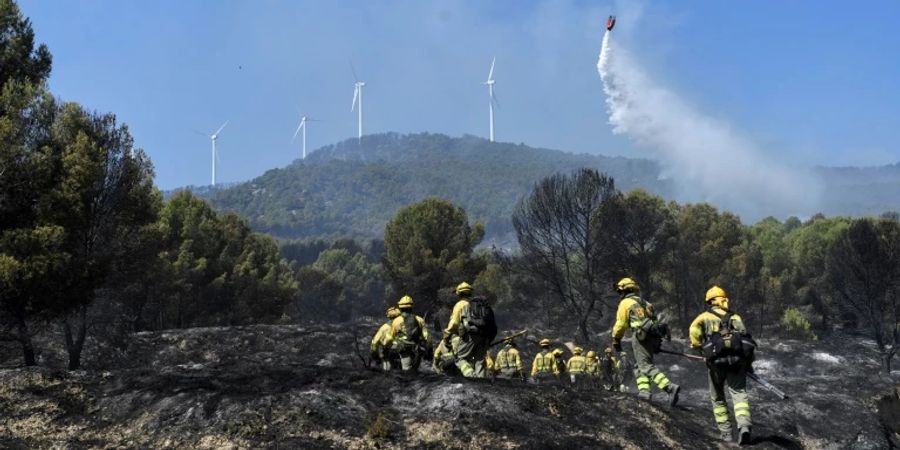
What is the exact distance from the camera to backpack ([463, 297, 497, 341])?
1310cm

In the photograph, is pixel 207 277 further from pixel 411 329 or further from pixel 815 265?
pixel 815 265

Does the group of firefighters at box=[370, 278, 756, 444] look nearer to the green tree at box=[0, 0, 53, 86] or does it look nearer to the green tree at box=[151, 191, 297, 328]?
the green tree at box=[0, 0, 53, 86]

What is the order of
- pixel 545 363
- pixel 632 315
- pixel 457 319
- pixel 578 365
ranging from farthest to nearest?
1. pixel 578 365
2. pixel 545 363
3. pixel 457 319
4. pixel 632 315

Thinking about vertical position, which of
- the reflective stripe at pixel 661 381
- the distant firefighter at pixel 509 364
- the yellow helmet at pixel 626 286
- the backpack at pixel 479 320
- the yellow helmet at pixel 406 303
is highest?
the yellow helmet at pixel 626 286

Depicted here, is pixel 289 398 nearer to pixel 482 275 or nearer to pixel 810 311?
pixel 482 275

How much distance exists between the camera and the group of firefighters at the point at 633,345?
33.2 ft

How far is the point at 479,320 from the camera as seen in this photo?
1309cm

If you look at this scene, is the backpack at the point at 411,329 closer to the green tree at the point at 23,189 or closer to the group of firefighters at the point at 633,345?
the group of firefighters at the point at 633,345

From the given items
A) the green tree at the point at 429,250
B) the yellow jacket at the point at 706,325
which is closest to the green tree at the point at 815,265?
the green tree at the point at 429,250

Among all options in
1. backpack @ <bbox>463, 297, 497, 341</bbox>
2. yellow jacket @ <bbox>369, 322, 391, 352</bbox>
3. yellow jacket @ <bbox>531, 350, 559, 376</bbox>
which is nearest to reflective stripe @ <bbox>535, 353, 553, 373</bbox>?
yellow jacket @ <bbox>531, 350, 559, 376</bbox>

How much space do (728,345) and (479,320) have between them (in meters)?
4.57

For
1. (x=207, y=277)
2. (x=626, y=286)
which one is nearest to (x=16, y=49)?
(x=626, y=286)

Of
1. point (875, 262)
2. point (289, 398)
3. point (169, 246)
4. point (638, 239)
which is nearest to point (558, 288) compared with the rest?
point (638, 239)

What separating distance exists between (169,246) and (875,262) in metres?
38.6
